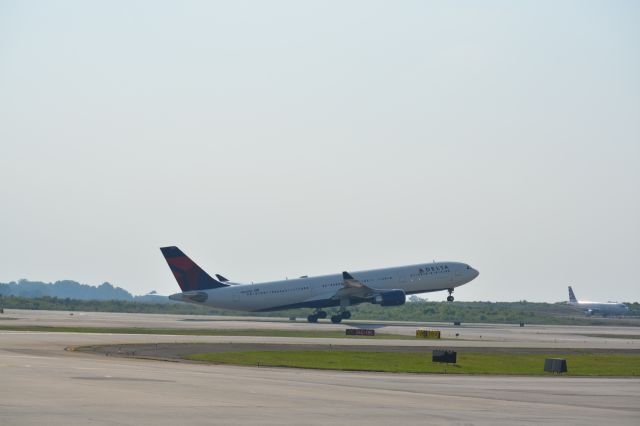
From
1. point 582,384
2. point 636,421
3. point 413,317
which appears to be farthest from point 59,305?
point 636,421

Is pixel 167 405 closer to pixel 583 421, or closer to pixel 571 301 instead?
pixel 583 421

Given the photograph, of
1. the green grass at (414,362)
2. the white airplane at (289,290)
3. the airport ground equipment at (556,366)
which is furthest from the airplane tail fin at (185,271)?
the airport ground equipment at (556,366)

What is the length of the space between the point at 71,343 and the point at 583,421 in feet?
120

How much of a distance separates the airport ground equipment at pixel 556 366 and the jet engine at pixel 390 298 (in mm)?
55727

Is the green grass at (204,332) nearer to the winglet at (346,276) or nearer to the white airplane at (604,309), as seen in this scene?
the winglet at (346,276)

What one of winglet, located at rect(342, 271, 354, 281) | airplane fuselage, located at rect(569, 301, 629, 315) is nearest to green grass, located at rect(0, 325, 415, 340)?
winglet, located at rect(342, 271, 354, 281)

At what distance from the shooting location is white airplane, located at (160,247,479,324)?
348 ft

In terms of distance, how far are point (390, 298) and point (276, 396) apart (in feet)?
242

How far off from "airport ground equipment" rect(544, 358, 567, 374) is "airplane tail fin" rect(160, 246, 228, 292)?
62.2 m

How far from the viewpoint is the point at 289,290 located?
106m

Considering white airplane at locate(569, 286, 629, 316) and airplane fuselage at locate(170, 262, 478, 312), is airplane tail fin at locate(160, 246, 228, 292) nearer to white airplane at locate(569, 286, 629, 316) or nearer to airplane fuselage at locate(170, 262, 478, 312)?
airplane fuselage at locate(170, 262, 478, 312)

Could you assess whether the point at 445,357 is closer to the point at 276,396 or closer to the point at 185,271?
the point at 276,396

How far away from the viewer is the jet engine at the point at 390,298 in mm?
104312

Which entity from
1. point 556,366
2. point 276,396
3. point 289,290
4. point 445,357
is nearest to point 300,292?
point 289,290
